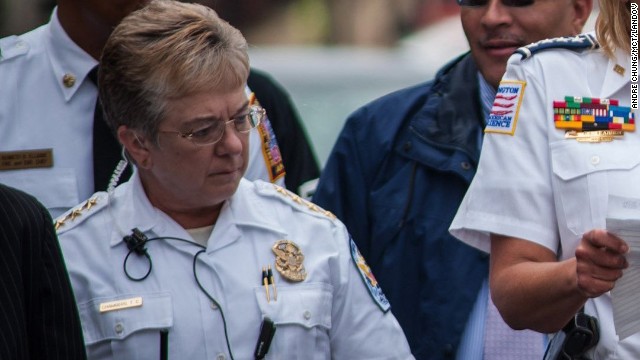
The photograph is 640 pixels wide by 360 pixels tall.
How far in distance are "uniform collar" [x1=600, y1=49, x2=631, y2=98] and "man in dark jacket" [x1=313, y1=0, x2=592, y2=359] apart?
0.86 m

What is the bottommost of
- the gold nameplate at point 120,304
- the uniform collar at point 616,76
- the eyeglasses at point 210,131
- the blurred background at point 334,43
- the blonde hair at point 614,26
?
the blurred background at point 334,43

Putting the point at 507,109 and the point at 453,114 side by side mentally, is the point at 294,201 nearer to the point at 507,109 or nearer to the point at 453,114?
the point at 507,109

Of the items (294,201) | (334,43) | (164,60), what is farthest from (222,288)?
(334,43)

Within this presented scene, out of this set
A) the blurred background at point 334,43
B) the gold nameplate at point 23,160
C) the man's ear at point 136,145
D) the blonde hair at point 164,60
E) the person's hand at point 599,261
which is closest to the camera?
the person's hand at point 599,261

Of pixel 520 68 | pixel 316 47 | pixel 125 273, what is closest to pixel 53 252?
pixel 125 273

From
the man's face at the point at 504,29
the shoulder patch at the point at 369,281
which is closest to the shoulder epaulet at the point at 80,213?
the shoulder patch at the point at 369,281

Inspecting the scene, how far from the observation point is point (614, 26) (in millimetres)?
3301

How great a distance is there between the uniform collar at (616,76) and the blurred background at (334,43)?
2.37 metres

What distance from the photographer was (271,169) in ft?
13.7

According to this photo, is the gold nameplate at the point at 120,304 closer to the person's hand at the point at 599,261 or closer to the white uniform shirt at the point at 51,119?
the white uniform shirt at the point at 51,119

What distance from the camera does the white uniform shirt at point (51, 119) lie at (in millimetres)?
4008

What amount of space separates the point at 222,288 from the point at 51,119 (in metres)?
0.91

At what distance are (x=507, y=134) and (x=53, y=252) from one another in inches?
38.0

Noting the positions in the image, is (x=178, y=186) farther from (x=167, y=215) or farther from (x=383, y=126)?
(x=383, y=126)
